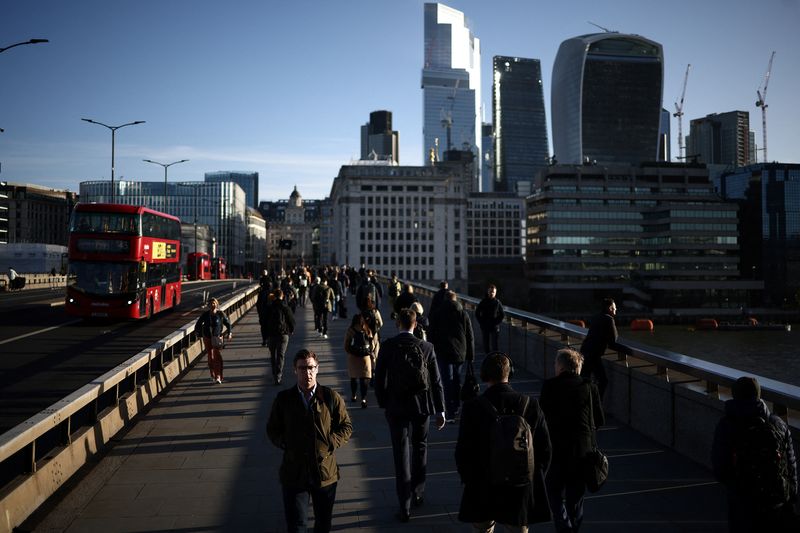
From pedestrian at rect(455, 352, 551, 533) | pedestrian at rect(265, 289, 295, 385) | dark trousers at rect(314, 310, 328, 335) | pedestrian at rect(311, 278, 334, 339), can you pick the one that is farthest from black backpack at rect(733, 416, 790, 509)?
dark trousers at rect(314, 310, 328, 335)

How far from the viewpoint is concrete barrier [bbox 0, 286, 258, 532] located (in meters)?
6.23

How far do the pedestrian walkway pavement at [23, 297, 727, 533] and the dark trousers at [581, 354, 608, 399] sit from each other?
2.17 feet

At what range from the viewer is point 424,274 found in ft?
596

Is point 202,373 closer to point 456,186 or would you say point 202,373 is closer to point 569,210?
point 569,210

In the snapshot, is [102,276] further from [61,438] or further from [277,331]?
[61,438]

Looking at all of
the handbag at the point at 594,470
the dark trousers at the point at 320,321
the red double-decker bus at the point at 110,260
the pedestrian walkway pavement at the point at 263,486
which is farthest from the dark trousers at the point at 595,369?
the red double-decker bus at the point at 110,260

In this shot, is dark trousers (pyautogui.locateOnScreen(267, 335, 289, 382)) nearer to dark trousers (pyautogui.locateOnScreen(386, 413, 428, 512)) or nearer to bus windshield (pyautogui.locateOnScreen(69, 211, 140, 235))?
dark trousers (pyautogui.locateOnScreen(386, 413, 428, 512))

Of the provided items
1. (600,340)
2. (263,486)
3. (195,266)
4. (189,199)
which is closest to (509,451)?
(263,486)

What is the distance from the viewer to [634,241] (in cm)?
14612

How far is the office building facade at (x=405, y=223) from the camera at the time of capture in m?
180

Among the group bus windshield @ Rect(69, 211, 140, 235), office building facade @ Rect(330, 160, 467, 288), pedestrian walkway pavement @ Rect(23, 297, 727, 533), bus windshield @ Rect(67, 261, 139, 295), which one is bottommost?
pedestrian walkway pavement @ Rect(23, 297, 727, 533)

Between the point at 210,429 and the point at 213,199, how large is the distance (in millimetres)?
170095

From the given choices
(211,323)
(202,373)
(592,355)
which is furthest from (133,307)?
(592,355)

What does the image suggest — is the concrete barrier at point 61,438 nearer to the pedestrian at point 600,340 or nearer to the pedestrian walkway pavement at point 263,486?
the pedestrian walkway pavement at point 263,486
